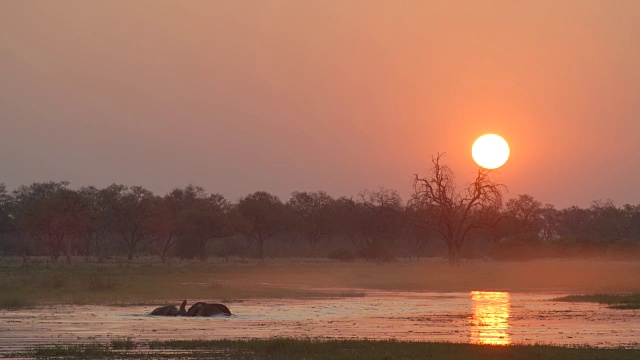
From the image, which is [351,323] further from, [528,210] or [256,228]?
[528,210]

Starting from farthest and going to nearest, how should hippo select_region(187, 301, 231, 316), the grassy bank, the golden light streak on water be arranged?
1. the grassy bank
2. hippo select_region(187, 301, 231, 316)
3. the golden light streak on water

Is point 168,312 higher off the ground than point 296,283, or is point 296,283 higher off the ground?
point 296,283

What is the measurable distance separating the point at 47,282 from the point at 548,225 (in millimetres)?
157930

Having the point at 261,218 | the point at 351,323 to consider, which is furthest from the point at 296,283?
the point at 261,218

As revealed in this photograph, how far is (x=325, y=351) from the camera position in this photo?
23.4 meters

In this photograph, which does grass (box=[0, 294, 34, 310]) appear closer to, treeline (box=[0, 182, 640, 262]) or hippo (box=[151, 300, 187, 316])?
hippo (box=[151, 300, 187, 316])

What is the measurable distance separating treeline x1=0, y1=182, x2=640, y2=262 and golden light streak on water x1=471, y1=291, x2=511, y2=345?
36.9 m

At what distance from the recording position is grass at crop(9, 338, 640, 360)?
22.2 m

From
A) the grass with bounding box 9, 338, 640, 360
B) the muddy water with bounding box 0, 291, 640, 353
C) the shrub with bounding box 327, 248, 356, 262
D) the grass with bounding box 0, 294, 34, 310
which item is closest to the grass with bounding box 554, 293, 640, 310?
the muddy water with bounding box 0, 291, 640, 353

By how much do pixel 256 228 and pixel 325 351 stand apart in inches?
4493

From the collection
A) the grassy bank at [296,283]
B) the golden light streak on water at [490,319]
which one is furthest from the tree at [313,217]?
the golden light streak on water at [490,319]

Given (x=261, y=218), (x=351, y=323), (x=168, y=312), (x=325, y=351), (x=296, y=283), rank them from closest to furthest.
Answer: (x=325, y=351) < (x=351, y=323) < (x=168, y=312) < (x=296, y=283) < (x=261, y=218)

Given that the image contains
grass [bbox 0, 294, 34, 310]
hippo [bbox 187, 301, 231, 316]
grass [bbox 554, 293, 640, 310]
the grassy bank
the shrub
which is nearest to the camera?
hippo [bbox 187, 301, 231, 316]

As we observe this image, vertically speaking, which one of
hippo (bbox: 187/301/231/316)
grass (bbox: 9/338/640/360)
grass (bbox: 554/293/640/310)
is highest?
grass (bbox: 554/293/640/310)
